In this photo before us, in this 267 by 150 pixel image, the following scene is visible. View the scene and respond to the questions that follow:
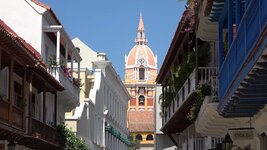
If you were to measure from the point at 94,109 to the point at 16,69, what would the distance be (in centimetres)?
2713

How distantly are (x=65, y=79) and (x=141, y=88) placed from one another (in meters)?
115

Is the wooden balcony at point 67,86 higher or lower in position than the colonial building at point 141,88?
lower

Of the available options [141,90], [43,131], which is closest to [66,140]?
[43,131]

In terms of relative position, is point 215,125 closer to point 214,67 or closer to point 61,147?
point 214,67

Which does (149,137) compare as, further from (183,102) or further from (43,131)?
(183,102)

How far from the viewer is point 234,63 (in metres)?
13.9

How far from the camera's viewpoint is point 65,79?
34.6 m

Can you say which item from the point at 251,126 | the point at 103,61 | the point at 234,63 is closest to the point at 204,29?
the point at 251,126

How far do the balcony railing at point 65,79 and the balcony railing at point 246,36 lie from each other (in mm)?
18188

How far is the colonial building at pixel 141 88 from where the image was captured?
433 ft

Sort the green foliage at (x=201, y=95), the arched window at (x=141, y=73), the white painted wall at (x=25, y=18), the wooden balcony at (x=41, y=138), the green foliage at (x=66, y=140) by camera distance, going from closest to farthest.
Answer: the green foliage at (x=201, y=95) < the wooden balcony at (x=41, y=138) < the green foliage at (x=66, y=140) < the white painted wall at (x=25, y=18) < the arched window at (x=141, y=73)

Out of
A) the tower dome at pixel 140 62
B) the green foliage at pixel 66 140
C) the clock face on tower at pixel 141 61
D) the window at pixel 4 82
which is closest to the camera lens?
the window at pixel 4 82

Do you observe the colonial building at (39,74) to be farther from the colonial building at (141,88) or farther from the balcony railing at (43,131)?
the colonial building at (141,88)

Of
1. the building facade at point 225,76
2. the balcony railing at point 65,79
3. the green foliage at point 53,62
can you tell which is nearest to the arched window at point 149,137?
the balcony railing at point 65,79
